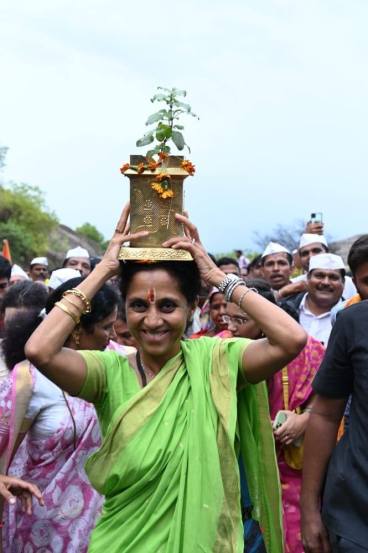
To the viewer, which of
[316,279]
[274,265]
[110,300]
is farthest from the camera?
[274,265]

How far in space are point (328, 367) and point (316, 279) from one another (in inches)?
174

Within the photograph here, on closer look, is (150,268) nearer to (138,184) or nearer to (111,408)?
(138,184)

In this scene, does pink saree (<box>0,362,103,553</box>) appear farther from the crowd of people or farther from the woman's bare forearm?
the woman's bare forearm

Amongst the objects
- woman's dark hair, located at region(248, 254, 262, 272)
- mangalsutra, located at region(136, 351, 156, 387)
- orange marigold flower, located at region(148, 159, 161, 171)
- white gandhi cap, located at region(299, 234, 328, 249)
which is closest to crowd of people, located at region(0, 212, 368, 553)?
mangalsutra, located at region(136, 351, 156, 387)

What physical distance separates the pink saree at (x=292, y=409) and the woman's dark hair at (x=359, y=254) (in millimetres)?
889

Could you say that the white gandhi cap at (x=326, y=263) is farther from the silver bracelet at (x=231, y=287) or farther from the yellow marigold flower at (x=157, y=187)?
the yellow marigold flower at (x=157, y=187)

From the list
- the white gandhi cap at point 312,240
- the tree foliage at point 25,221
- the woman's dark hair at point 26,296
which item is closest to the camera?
the woman's dark hair at point 26,296

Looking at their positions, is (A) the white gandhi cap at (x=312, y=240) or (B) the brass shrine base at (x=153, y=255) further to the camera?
(A) the white gandhi cap at (x=312, y=240)

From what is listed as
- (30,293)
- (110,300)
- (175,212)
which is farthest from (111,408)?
(30,293)

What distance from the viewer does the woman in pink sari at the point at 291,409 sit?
17.1ft

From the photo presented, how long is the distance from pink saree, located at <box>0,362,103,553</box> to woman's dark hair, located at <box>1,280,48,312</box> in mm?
1662

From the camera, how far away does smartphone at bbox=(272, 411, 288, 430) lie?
5.14 m

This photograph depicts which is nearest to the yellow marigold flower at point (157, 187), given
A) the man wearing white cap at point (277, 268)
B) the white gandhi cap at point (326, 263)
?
the white gandhi cap at point (326, 263)

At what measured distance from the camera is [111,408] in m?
3.72
